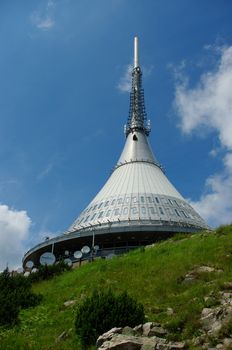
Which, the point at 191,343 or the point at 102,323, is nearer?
the point at 191,343

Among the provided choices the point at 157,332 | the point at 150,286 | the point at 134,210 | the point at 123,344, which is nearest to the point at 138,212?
the point at 134,210

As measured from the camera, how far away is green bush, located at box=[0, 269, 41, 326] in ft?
56.6

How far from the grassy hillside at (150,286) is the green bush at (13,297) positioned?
36cm

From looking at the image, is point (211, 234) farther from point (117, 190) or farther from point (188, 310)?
point (117, 190)

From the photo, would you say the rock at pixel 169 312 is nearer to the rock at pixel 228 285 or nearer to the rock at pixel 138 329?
the rock at pixel 228 285

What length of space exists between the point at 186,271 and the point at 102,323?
20.6ft

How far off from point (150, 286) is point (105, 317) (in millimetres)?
4855

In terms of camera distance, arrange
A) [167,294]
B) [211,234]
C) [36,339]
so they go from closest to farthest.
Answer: [36,339] → [167,294] → [211,234]

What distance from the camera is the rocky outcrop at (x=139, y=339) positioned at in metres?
10.9

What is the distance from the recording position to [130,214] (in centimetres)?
4103

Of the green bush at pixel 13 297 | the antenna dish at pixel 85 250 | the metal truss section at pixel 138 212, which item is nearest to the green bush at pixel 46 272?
the green bush at pixel 13 297

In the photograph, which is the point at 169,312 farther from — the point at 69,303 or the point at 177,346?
the point at 69,303

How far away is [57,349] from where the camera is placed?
13469 millimetres

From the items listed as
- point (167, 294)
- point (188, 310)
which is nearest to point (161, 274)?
point (167, 294)
